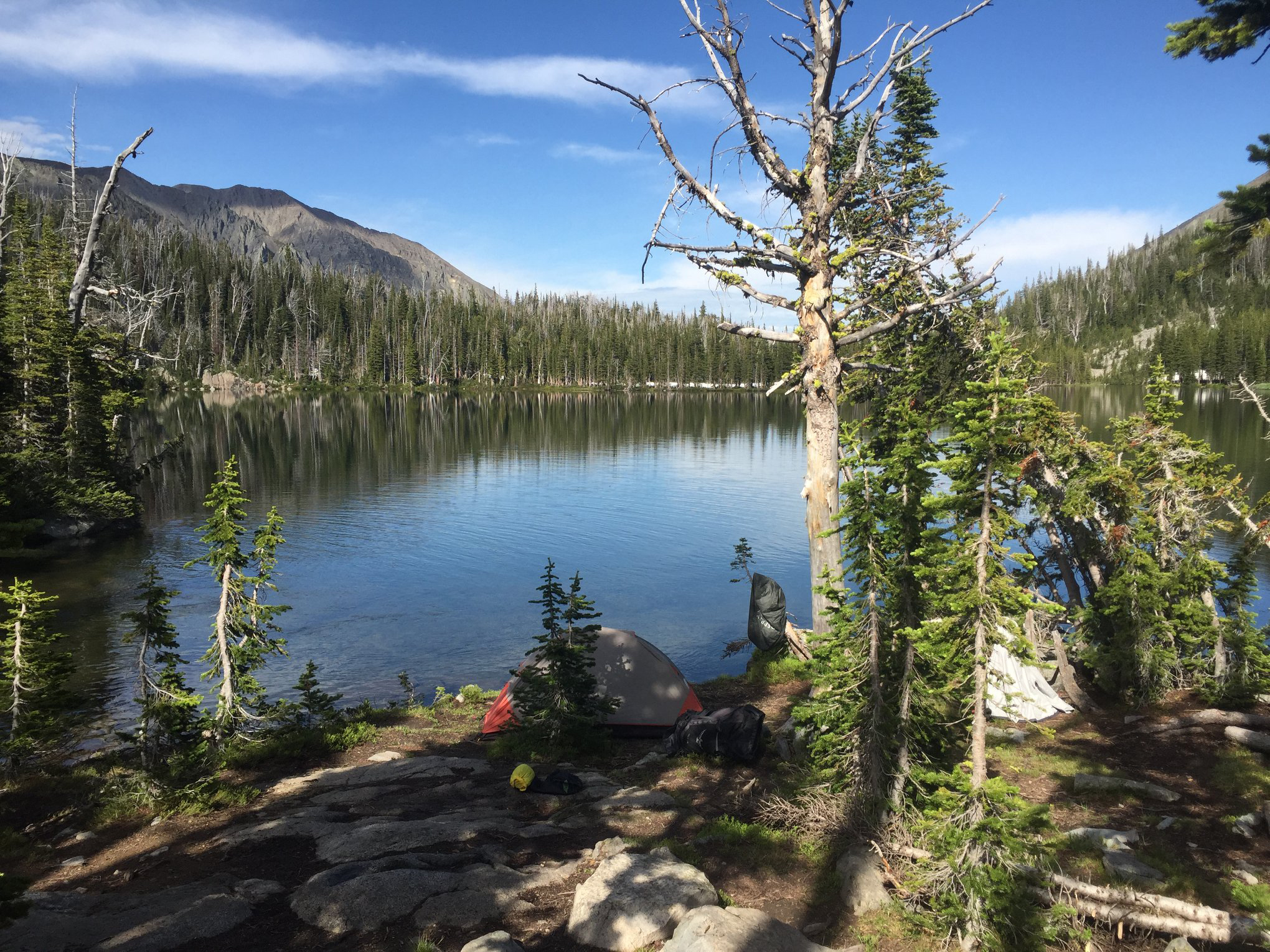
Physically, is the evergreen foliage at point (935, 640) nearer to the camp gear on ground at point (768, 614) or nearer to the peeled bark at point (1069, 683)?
the peeled bark at point (1069, 683)

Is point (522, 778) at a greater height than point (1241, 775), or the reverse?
point (1241, 775)

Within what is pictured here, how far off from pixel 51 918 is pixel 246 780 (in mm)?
4908

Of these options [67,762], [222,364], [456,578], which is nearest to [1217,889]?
[67,762]

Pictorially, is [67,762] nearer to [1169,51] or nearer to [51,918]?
[51,918]

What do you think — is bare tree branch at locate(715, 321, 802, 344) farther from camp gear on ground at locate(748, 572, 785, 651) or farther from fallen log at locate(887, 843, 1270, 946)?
camp gear on ground at locate(748, 572, 785, 651)

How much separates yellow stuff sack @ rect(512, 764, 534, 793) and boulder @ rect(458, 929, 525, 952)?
4249 millimetres

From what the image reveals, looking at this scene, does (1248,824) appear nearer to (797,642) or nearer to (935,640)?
(935,640)

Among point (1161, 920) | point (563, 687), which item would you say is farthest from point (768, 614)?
point (1161, 920)

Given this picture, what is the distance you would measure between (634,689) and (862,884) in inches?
291

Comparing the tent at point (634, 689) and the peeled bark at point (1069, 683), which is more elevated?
the peeled bark at point (1069, 683)

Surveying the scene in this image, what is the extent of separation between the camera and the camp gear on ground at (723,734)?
36.9 feet

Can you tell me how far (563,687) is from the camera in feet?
39.8

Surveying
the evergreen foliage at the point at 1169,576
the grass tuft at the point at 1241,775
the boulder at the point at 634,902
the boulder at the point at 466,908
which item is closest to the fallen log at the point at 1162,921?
the boulder at the point at 634,902

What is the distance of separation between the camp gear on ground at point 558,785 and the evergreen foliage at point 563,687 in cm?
160
